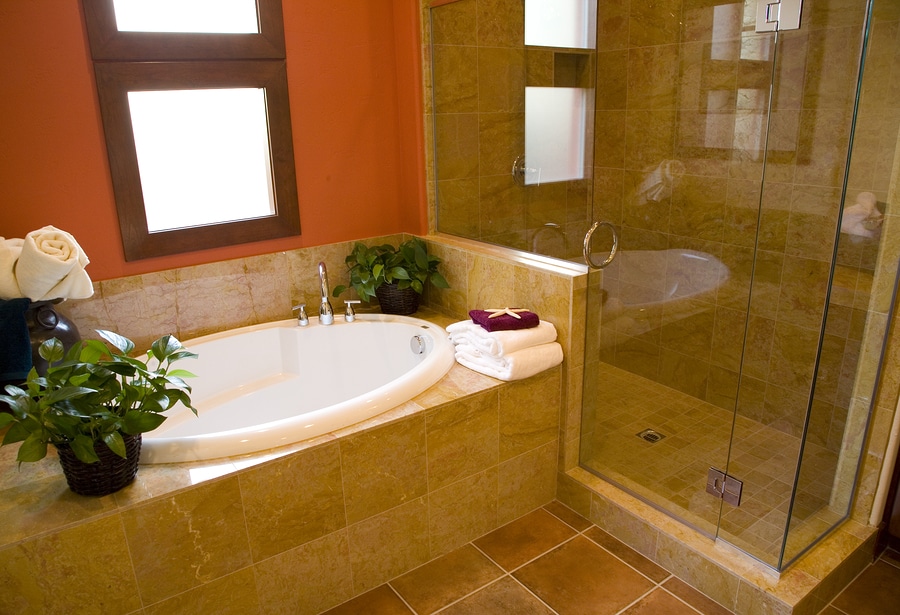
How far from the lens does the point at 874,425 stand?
202cm

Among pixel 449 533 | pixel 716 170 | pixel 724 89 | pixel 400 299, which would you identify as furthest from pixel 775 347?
pixel 400 299

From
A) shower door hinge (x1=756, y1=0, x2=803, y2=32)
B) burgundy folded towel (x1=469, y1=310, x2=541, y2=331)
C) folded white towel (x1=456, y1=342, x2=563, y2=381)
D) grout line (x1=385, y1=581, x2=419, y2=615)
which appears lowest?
grout line (x1=385, y1=581, x2=419, y2=615)

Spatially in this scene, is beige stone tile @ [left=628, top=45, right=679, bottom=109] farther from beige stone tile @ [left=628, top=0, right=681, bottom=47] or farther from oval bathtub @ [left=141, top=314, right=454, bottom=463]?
oval bathtub @ [left=141, top=314, right=454, bottom=463]

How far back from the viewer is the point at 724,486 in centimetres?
205

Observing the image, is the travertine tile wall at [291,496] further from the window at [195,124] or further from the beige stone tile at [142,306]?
the window at [195,124]

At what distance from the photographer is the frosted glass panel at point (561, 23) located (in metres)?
2.71

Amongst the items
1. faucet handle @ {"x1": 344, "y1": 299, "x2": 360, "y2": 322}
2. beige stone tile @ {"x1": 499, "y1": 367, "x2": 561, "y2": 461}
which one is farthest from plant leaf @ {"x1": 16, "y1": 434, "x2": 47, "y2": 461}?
faucet handle @ {"x1": 344, "y1": 299, "x2": 360, "y2": 322}

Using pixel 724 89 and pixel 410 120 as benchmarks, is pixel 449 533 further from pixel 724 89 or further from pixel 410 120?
pixel 724 89

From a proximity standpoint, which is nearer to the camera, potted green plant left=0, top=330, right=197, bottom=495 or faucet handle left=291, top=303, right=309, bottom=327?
potted green plant left=0, top=330, right=197, bottom=495

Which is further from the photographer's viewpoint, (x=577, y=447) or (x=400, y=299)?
(x=400, y=299)

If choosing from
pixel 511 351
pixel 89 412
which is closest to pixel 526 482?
pixel 511 351

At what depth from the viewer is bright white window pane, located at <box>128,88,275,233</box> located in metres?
2.44

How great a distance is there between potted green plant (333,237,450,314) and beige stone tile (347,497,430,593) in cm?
101

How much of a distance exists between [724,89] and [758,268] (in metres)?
0.74
